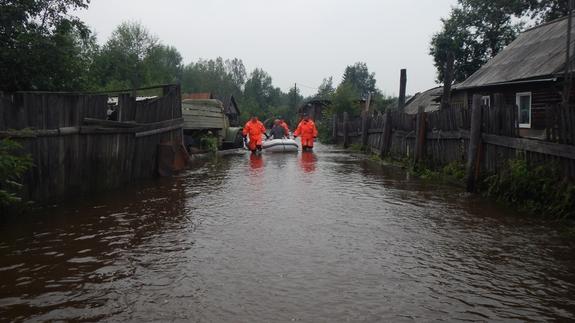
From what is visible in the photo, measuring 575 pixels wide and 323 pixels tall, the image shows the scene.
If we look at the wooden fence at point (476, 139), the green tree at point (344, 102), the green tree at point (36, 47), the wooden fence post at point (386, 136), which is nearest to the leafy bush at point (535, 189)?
the wooden fence at point (476, 139)

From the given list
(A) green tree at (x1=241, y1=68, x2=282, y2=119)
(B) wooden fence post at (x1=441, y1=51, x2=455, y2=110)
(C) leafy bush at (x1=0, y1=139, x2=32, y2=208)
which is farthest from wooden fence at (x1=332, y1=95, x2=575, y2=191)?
(A) green tree at (x1=241, y1=68, x2=282, y2=119)

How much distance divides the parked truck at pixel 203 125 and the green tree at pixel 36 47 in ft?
14.2

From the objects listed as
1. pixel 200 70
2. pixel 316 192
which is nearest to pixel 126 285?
pixel 316 192

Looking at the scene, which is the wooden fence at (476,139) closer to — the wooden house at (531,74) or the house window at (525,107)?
the wooden house at (531,74)

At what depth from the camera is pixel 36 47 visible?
13586mm

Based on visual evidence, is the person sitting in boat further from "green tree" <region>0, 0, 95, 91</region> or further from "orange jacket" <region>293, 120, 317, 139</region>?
"green tree" <region>0, 0, 95, 91</region>

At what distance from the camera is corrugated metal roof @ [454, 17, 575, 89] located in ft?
56.4

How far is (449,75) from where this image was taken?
14.8 metres

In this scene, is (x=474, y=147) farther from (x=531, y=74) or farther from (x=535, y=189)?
(x=531, y=74)

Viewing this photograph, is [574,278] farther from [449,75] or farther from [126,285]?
[449,75]

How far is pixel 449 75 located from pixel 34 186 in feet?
38.4

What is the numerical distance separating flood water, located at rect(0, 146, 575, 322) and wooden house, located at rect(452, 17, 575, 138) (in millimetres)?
11022

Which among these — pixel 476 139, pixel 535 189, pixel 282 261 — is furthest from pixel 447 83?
pixel 282 261

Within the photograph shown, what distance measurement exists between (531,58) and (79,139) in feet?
56.2
